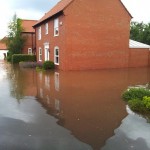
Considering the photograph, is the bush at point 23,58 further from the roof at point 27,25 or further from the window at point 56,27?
the window at point 56,27

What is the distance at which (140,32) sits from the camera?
49062mm

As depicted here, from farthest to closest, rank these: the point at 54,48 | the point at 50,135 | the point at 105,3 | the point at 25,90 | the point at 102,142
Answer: the point at 54,48 < the point at 105,3 < the point at 25,90 < the point at 50,135 < the point at 102,142

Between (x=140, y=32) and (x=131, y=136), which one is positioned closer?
(x=131, y=136)

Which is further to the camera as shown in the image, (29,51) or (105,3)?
(29,51)

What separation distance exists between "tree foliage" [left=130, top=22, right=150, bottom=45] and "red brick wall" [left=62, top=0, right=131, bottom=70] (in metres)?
17.9

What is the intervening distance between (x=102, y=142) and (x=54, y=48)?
22.2m

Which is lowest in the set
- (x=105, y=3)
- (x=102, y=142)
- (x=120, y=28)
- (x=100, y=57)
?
(x=102, y=142)

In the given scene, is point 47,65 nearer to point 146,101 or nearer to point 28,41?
point 146,101

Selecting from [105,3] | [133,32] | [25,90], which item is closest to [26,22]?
[133,32]

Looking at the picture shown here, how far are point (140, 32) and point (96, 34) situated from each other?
25.9m

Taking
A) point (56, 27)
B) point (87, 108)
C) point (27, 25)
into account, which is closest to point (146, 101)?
point (87, 108)

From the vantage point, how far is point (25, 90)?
14.3 m

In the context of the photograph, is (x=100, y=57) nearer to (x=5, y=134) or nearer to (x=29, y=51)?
(x=5, y=134)

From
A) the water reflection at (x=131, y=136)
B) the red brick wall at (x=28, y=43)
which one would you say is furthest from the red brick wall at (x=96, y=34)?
the red brick wall at (x=28, y=43)
